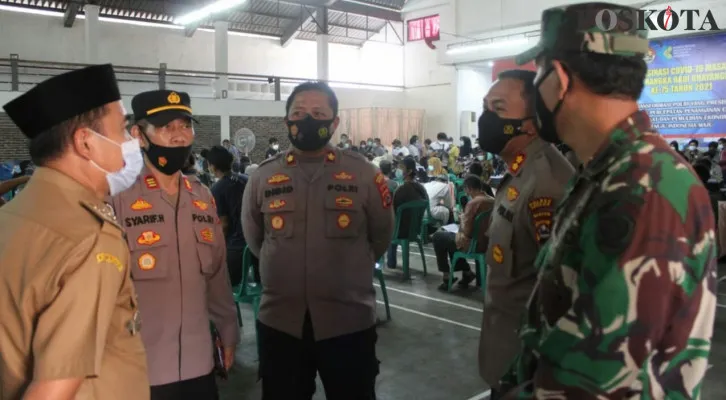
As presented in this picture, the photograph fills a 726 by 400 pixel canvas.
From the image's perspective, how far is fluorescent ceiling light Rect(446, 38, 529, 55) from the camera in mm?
15527

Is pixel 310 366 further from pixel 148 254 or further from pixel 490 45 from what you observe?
pixel 490 45

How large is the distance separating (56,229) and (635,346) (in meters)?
1.05

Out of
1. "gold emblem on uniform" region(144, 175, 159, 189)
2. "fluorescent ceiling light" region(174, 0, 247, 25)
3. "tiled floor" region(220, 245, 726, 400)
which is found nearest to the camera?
"gold emblem on uniform" region(144, 175, 159, 189)

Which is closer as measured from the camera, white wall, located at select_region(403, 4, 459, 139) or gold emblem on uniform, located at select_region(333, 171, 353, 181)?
gold emblem on uniform, located at select_region(333, 171, 353, 181)

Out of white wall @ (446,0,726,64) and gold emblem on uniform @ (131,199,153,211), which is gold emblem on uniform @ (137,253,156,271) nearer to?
gold emblem on uniform @ (131,199,153,211)

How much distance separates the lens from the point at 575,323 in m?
0.94

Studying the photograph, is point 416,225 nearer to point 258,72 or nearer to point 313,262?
point 313,262

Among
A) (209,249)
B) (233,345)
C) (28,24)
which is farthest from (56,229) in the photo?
(28,24)

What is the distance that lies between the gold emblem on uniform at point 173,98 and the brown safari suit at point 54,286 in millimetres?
863

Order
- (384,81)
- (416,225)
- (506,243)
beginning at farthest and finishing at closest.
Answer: (384,81) → (416,225) → (506,243)

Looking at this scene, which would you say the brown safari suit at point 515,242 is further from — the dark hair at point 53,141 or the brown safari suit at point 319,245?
the dark hair at point 53,141

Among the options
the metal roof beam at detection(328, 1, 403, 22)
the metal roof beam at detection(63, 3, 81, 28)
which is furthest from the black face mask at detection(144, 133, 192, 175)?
the metal roof beam at detection(328, 1, 403, 22)

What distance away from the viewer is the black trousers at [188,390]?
6.11 ft

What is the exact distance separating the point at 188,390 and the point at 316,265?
0.60 metres
